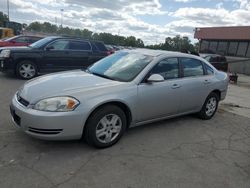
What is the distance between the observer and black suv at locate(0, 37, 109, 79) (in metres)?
9.22

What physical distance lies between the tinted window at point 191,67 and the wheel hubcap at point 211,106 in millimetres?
698

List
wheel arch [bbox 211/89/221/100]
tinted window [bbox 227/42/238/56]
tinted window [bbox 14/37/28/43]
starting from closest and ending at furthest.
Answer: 1. wheel arch [bbox 211/89/221/100]
2. tinted window [bbox 14/37/28/43]
3. tinted window [bbox 227/42/238/56]

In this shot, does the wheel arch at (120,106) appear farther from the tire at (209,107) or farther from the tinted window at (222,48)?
the tinted window at (222,48)

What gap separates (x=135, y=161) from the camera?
149 inches

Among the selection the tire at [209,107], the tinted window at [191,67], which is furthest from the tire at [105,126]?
the tire at [209,107]

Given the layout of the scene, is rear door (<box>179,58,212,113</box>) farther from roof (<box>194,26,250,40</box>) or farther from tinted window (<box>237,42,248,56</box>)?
tinted window (<box>237,42,248,56</box>)

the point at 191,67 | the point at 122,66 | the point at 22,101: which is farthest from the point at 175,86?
the point at 22,101

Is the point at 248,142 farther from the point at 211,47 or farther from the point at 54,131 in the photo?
the point at 211,47

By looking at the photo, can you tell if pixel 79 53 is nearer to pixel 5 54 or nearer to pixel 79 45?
pixel 79 45

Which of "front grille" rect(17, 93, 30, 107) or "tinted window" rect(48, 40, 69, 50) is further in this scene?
"tinted window" rect(48, 40, 69, 50)

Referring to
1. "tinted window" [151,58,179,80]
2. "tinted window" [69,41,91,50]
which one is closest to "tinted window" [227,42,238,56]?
"tinted window" [69,41,91,50]

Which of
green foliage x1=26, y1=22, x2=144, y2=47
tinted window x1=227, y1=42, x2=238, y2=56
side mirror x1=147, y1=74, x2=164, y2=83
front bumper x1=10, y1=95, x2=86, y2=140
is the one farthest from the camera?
green foliage x1=26, y1=22, x2=144, y2=47

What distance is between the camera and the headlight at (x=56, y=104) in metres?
3.67

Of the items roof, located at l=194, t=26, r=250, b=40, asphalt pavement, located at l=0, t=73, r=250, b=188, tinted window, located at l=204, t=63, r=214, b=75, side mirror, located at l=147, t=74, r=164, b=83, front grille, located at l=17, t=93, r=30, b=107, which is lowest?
asphalt pavement, located at l=0, t=73, r=250, b=188
